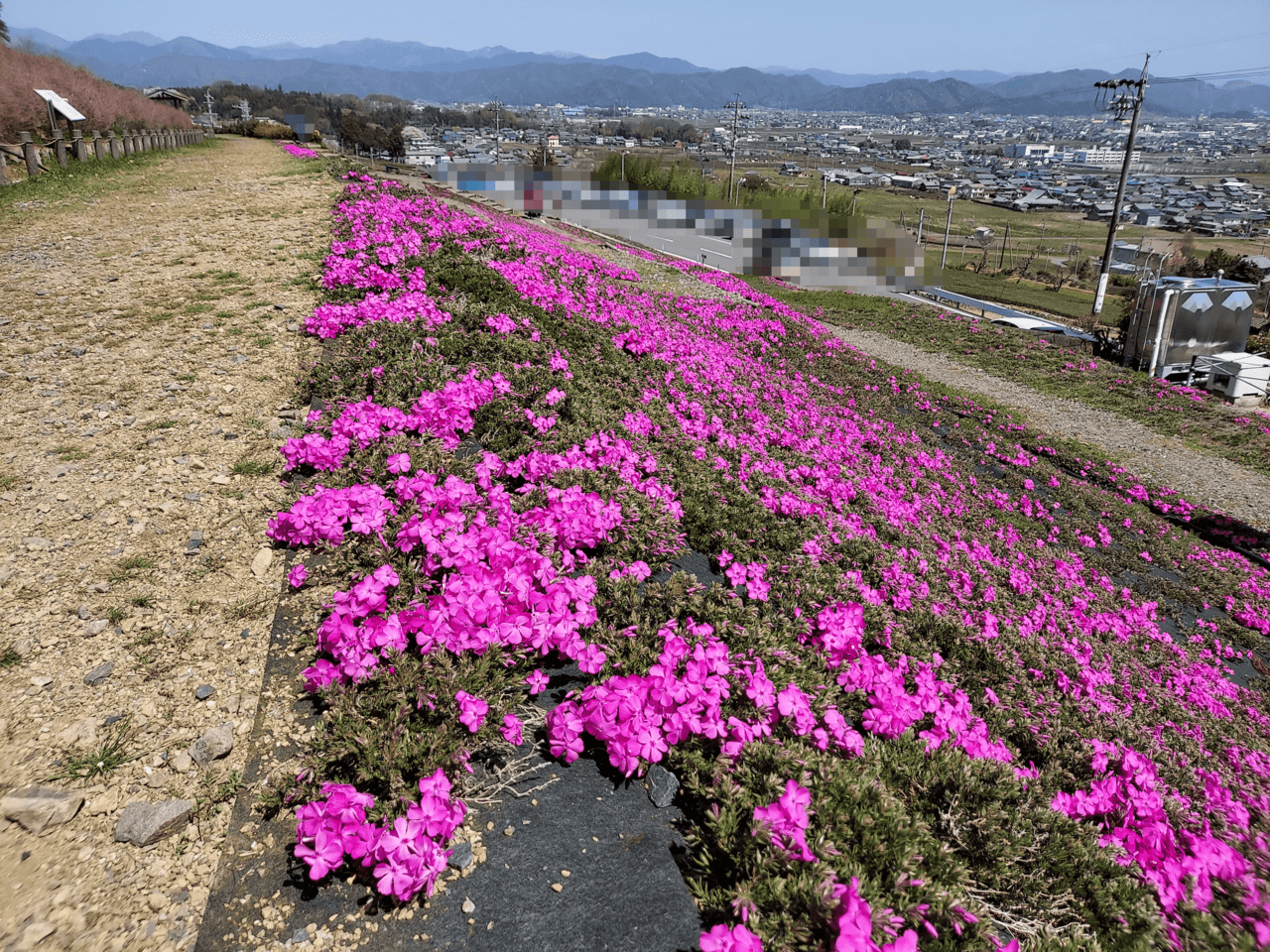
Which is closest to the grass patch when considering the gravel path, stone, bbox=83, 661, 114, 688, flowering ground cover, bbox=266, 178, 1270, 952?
stone, bbox=83, 661, 114, 688

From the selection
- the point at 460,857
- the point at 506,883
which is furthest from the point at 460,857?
the point at 506,883

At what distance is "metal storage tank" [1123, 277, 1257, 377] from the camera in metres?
23.4

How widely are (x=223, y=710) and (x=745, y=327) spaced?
51.1 feet

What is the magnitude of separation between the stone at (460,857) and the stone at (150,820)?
1.22 meters

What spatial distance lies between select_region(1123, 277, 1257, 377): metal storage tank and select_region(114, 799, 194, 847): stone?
96.7ft

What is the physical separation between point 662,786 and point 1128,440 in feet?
64.6

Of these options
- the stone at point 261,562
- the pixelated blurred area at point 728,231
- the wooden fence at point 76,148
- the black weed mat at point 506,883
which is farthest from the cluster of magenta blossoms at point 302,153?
the black weed mat at point 506,883

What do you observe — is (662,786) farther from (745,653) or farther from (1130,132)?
(1130,132)

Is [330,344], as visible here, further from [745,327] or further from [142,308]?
[745,327]

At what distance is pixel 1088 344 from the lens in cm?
2673

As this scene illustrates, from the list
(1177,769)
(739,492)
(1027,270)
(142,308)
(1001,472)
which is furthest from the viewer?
(1027,270)

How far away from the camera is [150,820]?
2.95m

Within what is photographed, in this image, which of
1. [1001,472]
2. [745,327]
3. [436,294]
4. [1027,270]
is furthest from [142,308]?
[1027,270]

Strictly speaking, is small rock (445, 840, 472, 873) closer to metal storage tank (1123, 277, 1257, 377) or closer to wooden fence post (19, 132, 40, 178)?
wooden fence post (19, 132, 40, 178)
